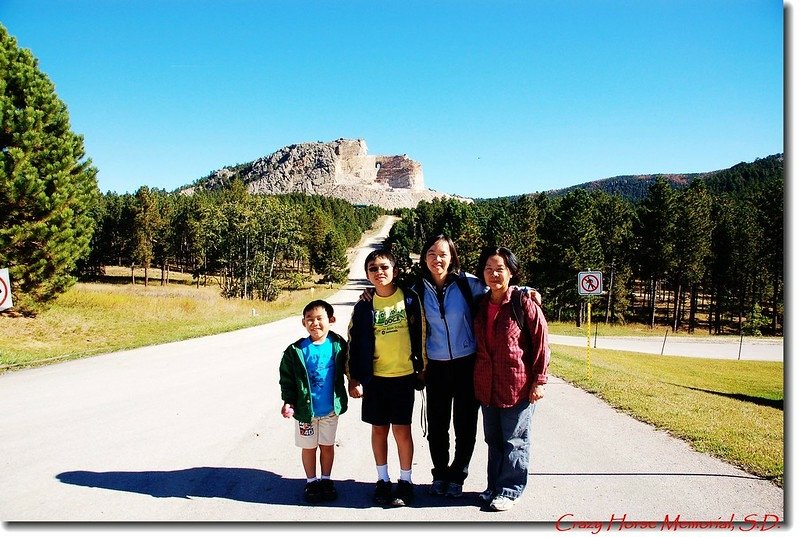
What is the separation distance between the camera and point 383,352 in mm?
4219

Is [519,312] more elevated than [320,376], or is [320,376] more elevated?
[519,312]

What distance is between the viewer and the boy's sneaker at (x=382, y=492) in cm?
410

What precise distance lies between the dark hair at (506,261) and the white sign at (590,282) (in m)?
6.58

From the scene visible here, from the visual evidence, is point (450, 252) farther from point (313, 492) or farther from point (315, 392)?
point (313, 492)

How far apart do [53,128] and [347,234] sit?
76009 mm

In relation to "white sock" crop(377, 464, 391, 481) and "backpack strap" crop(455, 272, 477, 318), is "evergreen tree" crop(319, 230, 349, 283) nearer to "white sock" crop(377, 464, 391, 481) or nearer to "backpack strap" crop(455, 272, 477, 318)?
"backpack strap" crop(455, 272, 477, 318)

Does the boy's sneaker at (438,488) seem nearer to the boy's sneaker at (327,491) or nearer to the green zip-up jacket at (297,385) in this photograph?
the boy's sneaker at (327,491)

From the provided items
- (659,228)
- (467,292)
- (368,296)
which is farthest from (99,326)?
(659,228)

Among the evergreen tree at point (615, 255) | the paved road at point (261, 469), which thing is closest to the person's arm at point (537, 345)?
the paved road at point (261, 469)

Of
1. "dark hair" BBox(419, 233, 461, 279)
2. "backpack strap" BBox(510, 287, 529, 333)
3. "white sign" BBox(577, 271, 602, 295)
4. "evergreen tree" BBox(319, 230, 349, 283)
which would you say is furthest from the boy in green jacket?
"evergreen tree" BBox(319, 230, 349, 283)

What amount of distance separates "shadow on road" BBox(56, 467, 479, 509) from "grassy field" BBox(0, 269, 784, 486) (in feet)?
11.4

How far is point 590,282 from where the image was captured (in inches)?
407

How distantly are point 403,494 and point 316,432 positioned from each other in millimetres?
929

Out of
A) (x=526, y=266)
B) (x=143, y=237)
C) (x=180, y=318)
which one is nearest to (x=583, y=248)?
(x=526, y=266)
